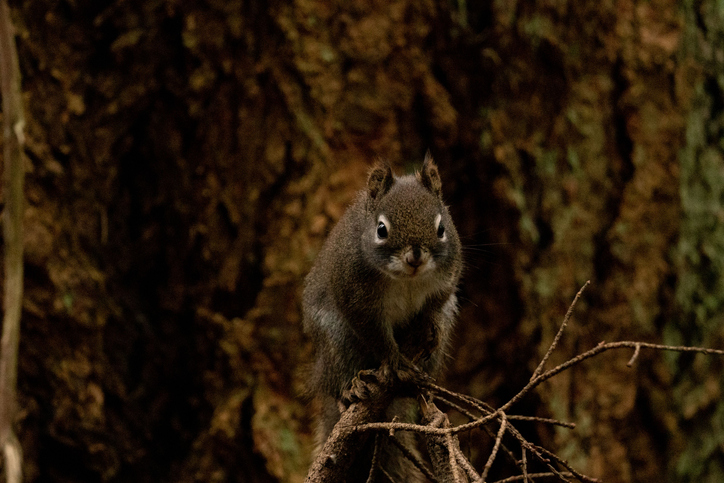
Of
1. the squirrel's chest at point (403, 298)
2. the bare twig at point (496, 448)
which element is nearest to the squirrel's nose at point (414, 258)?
the squirrel's chest at point (403, 298)

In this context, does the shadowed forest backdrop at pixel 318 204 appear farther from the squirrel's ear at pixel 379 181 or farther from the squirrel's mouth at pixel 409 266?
the squirrel's mouth at pixel 409 266

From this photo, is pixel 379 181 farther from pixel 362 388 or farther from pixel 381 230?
pixel 362 388

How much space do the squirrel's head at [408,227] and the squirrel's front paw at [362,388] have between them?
1.05ft

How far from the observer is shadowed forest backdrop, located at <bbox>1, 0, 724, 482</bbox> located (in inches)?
139

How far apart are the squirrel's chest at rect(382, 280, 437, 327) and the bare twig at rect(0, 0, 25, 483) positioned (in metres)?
1.24

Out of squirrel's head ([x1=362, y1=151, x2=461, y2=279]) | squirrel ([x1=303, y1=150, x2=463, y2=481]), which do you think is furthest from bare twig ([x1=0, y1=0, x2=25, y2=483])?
squirrel's head ([x1=362, y1=151, x2=461, y2=279])

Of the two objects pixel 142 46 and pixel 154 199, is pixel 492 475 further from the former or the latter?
pixel 142 46

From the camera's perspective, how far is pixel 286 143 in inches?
143

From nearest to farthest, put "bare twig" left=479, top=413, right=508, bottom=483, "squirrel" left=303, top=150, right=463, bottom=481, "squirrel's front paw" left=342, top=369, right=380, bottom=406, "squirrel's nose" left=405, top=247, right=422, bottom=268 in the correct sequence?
"bare twig" left=479, top=413, right=508, bottom=483 → "squirrel's front paw" left=342, top=369, right=380, bottom=406 → "squirrel's nose" left=405, top=247, right=422, bottom=268 → "squirrel" left=303, top=150, right=463, bottom=481

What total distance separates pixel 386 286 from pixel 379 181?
0.36 m

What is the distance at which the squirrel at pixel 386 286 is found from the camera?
230cm

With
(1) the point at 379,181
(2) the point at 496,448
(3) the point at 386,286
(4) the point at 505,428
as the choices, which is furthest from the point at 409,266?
(2) the point at 496,448

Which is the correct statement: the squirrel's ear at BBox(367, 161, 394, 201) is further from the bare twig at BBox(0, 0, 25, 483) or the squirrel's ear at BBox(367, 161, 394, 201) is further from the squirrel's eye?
the bare twig at BBox(0, 0, 25, 483)

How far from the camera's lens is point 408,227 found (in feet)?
7.51
